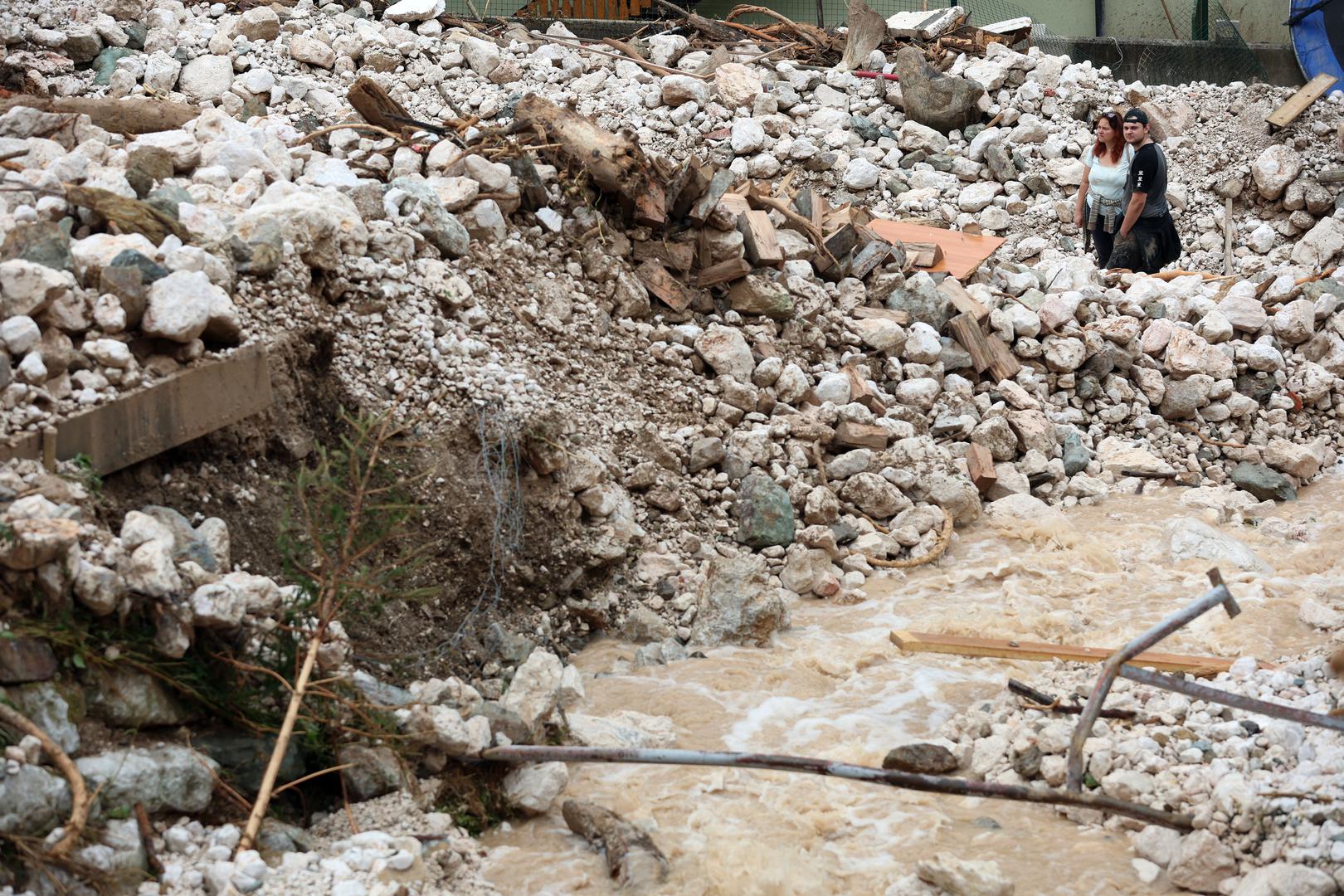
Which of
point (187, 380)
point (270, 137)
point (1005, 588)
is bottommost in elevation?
point (1005, 588)

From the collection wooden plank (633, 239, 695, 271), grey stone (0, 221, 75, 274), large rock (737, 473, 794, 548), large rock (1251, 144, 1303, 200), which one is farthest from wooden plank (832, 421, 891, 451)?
large rock (1251, 144, 1303, 200)

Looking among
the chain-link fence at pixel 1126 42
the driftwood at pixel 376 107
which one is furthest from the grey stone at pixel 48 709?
the chain-link fence at pixel 1126 42

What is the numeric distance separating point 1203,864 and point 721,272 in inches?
143

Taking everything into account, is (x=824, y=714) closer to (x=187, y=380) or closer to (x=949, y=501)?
(x=949, y=501)

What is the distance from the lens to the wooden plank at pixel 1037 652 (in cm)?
411

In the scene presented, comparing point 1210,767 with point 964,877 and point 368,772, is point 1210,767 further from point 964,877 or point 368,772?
point 368,772

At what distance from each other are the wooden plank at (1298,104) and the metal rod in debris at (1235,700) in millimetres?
8470

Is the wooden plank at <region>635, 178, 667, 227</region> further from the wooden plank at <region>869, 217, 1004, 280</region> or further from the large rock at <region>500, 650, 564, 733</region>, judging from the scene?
the large rock at <region>500, 650, 564, 733</region>

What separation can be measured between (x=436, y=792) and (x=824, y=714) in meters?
1.41

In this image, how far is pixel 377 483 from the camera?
4.11m

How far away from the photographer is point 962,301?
6691 millimetres

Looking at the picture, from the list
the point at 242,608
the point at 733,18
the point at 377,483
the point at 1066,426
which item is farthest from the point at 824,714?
the point at 733,18

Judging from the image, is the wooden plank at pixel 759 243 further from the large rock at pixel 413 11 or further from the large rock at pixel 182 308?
the large rock at pixel 413 11

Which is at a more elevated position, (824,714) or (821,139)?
(821,139)
